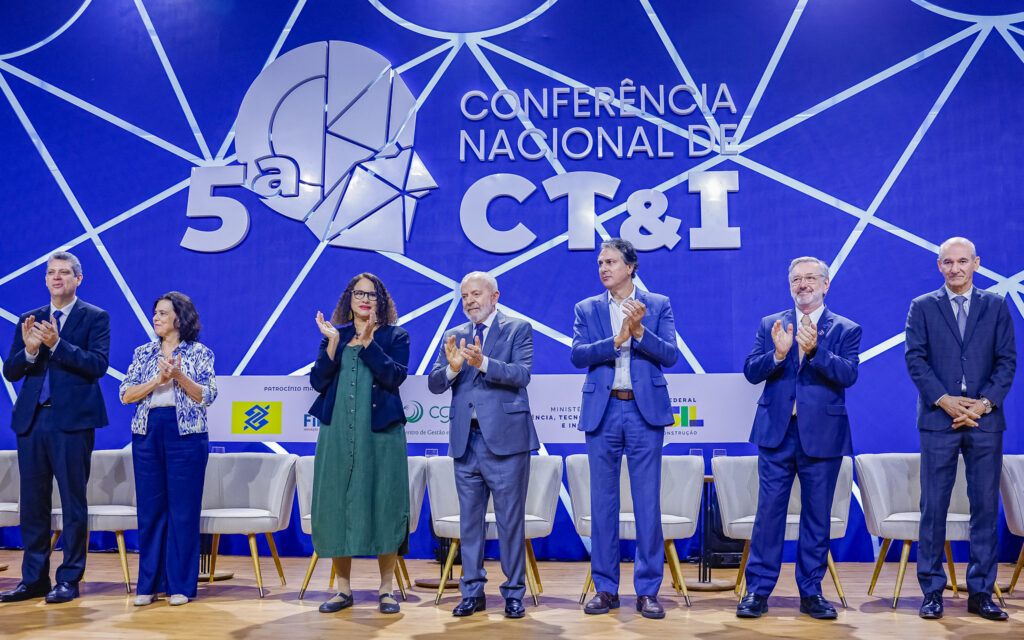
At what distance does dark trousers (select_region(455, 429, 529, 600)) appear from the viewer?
4194mm

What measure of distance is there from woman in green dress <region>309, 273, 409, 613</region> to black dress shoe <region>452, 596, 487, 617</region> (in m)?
0.33

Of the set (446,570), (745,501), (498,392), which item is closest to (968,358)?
(745,501)

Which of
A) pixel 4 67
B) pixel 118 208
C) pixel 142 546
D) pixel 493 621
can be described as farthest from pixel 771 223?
pixel 4 67

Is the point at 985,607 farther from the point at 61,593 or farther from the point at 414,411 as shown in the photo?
the point at 61,593

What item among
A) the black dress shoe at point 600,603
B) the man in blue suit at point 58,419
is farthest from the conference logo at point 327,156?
the black dress shoe at point 600,603

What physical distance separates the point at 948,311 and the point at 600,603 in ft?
7.14

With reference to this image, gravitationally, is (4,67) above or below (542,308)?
above

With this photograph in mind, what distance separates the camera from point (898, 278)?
6043mm

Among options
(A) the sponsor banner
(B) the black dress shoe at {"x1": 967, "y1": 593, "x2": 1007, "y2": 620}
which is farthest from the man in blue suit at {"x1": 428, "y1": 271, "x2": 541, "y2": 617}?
(B) the black dress shoe at {"x1": 967, "y1": 593, "x2": 1007, "y2": 620}

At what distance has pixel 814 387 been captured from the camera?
Answer: 4133 millimetres

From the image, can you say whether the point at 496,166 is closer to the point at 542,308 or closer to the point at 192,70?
the point at 542,308

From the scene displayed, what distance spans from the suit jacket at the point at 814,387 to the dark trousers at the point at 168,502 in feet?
9.41

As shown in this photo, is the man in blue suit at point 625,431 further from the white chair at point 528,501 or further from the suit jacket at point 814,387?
the white chair at point 528,501

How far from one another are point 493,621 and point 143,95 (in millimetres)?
5052
